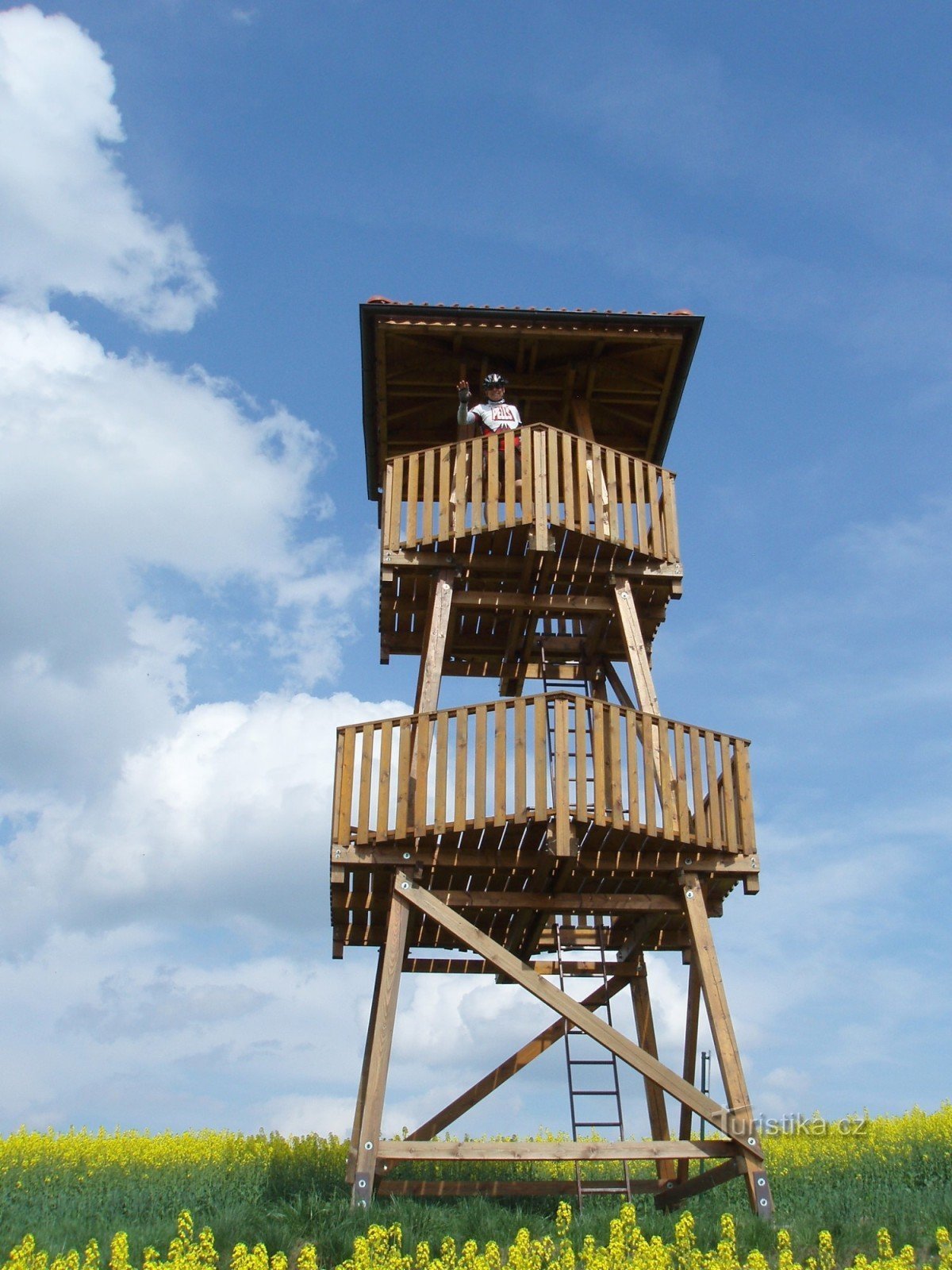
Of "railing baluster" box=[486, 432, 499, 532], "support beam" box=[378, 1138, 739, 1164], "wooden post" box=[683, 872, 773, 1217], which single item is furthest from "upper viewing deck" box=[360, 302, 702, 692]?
"support beam" box=[378, 1138, 739, 1164]

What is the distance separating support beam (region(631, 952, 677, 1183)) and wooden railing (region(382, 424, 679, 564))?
5247 millimetres

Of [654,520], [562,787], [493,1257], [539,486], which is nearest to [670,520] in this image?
[654,520]

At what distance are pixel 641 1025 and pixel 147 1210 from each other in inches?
250

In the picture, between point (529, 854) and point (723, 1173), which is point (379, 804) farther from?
point (723, 1173)

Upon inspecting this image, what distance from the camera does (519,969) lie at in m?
13.0

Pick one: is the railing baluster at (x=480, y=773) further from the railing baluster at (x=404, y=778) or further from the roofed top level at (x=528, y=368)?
the roofed top level at (x=528, y=368)

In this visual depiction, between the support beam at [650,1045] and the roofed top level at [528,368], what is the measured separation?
7.39 m

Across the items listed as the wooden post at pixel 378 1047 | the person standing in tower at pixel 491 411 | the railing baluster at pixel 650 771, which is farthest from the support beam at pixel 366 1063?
the person standing in tower at pixel 491 411

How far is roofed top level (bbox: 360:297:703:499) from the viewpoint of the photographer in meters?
16.1

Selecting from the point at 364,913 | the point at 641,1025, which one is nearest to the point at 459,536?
the point at 364,913

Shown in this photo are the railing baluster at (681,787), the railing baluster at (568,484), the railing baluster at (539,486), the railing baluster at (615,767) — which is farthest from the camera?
the railing baluster at (568,484)

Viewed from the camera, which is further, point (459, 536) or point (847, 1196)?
point (459, 536)

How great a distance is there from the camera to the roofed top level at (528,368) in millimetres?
16094

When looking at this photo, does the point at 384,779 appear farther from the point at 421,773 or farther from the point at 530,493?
the point at 530,493
